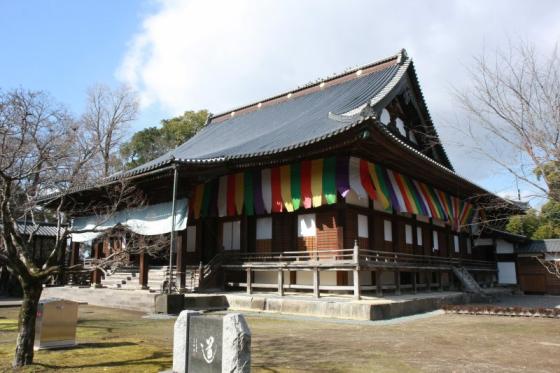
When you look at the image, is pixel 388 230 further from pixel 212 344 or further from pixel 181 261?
pixel 212 344

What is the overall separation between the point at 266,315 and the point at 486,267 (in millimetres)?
17636

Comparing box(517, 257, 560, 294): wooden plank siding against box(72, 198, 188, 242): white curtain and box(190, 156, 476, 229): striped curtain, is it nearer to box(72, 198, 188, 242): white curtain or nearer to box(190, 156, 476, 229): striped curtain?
box(190, 156, 476, 229): striped curtain

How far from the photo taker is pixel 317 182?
1568 centimetres

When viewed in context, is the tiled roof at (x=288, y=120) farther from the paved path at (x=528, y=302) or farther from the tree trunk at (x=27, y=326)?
the paved path at (x=528, y=302)

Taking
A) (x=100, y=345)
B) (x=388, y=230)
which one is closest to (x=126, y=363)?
Answer: (x=100, y=345)

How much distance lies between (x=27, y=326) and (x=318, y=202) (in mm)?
10633

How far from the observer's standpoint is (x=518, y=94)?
6336 millimetres

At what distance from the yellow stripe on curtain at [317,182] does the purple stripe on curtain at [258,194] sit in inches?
92.1

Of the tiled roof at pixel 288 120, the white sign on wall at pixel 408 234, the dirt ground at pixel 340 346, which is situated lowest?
the dirt ground at pixel 340 346

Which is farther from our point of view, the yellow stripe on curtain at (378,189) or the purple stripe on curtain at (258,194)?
the purple stripe on curtain at (258,194)

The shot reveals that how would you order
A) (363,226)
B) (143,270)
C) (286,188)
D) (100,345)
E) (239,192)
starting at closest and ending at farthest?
(100,345), (286,188), (363,226), (143,270), (239,192)

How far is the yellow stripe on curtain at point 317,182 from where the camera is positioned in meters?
15.4

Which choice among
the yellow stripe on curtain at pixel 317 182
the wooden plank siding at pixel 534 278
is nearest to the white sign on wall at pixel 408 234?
the yellow stripe on curtain at pixel 317 182

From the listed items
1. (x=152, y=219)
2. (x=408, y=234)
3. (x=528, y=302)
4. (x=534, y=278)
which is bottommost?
(x=528, y=302)
